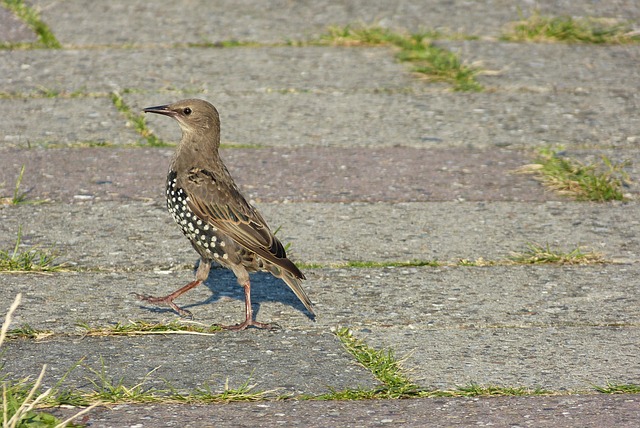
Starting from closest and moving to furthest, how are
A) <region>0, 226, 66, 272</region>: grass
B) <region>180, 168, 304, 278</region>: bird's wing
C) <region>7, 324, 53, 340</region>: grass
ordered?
<region>7, 324, 53, 340</region>: grass → <region>180, 168, 304, 278</region>: bird's wing → <region>0, 226, 66, 272</region>: grass

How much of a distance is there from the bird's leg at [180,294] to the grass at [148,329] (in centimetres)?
14

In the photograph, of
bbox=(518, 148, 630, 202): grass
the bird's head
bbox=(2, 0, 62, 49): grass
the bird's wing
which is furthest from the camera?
bbox=(2, 0, 62, 49): grass

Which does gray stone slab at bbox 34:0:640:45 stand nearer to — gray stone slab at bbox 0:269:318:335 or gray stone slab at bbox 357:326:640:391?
gray stone slab at bbox 0:269:318:335

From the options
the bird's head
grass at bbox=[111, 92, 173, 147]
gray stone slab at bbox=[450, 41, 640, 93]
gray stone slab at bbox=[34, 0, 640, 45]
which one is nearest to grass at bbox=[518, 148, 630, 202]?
gray stone slab at bbox=[450, 41, 640, 93]

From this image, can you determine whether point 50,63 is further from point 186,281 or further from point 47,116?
point 186,281

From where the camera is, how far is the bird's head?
598 centimetres

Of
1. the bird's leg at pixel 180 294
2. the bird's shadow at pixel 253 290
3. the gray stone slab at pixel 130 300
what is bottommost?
the bird's shadow at pixel 253 290

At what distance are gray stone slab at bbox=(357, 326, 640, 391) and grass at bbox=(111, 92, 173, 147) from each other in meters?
2.91

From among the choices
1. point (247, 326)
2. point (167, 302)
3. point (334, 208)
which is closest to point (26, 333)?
point (167, 302)

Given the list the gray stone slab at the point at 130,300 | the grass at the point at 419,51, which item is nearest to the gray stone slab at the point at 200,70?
the grass at the point at 419,51

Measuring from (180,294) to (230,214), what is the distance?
1.55 ft

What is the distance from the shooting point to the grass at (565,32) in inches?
384

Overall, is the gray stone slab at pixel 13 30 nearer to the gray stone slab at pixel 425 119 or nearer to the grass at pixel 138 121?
the grass at pixel 138 121

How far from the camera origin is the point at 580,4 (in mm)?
10547
